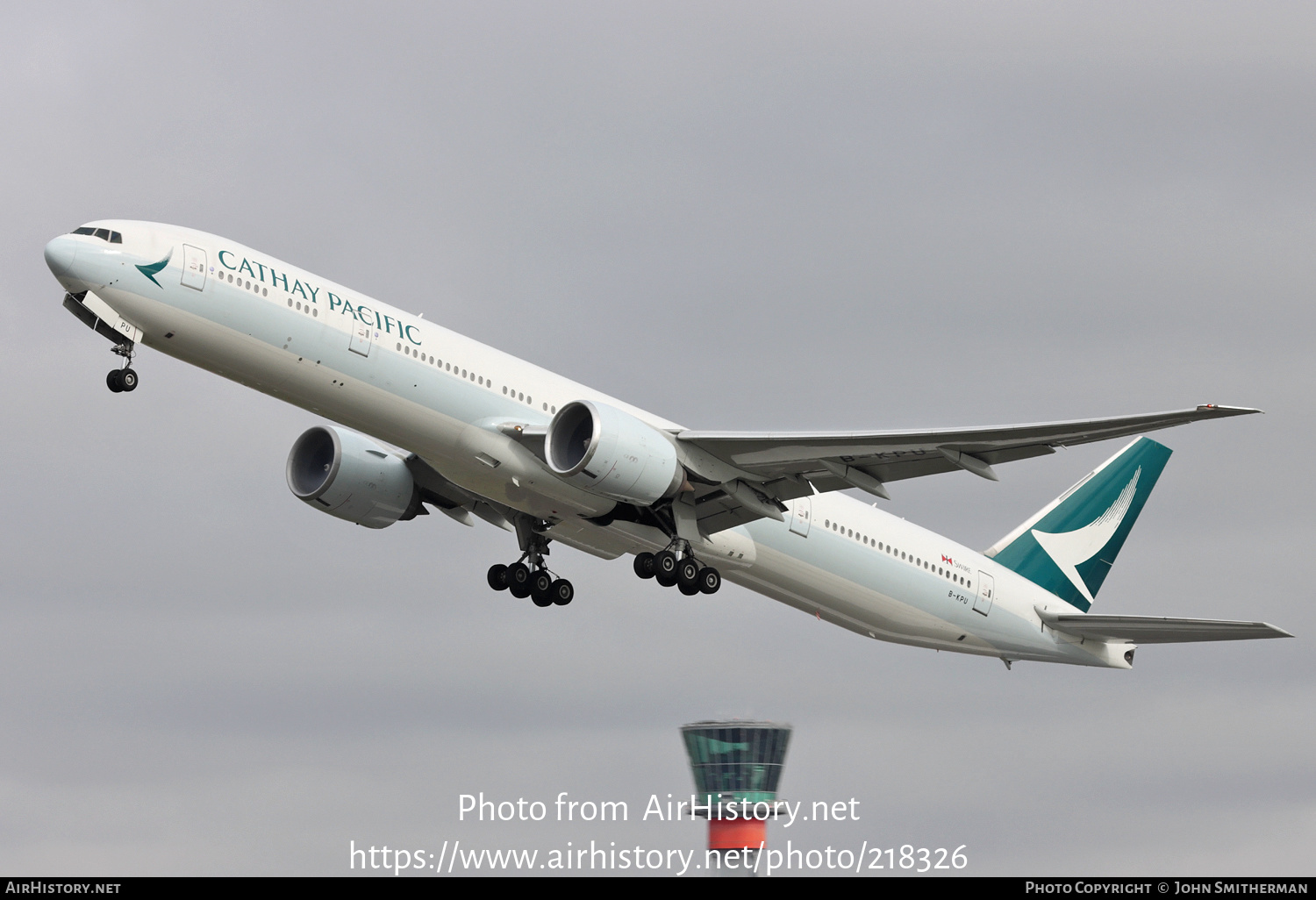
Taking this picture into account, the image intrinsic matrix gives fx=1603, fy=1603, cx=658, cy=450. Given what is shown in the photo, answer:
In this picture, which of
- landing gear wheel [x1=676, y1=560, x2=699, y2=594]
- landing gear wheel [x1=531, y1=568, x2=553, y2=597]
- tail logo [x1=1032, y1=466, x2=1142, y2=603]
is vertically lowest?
landing gear wheel [x1=676, y1=560, x2=699, y2=594]

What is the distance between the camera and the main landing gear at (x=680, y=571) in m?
33.4

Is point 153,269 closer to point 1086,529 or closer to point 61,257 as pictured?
point 61,257

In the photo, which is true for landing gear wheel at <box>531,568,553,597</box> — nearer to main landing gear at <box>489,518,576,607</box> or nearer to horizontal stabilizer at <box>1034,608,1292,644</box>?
main landing gear at <box>489,518,576,607</box>

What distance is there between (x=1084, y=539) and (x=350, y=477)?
20.7 meters

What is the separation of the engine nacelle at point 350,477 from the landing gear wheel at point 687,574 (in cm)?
697

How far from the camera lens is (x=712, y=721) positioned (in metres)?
63.5

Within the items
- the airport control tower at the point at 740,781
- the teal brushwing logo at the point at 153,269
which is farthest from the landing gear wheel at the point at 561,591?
the airport control tower at the point at 740,781

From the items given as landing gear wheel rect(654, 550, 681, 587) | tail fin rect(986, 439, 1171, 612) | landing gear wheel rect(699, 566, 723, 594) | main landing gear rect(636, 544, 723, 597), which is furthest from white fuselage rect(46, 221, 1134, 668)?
tail fin rect(986, 439, 1171, 612)

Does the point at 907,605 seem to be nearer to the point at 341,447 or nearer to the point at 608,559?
the point at 608,559

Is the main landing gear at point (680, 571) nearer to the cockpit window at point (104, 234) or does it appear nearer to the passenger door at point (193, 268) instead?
the passenger door at point (193, 268)

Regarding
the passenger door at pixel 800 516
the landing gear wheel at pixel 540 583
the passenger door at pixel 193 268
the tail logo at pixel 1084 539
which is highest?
the tail logo at pixel 1084 539

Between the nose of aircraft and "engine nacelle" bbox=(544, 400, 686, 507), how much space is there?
9080mm

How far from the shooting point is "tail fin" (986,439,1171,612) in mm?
42812

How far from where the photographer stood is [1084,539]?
145 feet
